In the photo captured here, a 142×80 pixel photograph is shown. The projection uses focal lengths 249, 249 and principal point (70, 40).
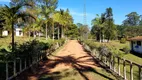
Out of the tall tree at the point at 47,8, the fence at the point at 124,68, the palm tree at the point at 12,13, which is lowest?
the fence at the point at 124,68

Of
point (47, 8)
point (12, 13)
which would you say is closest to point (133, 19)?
point (47, 8)

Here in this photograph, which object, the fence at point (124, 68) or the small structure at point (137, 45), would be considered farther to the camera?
the small structure at point (137, 45)

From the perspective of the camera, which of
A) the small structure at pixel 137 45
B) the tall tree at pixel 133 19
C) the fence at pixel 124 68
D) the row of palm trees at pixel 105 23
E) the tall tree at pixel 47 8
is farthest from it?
the tall tree at pixel 133 19

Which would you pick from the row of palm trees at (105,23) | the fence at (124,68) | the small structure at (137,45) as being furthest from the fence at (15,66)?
the row of palm trees at (105,23)

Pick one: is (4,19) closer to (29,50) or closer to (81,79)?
(29,50)

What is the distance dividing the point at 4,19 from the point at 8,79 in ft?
30.9

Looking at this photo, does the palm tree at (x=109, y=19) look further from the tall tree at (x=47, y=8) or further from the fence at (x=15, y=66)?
the fence at (x=15, y=66)

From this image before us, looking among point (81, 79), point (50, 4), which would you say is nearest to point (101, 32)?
point (50, 4)

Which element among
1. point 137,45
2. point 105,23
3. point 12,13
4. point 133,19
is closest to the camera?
point 12,13

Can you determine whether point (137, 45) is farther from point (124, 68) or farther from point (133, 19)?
point (133, 19)

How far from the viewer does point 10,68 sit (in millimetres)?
13312

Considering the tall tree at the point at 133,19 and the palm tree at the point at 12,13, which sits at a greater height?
the tall tree at the point at 133,19

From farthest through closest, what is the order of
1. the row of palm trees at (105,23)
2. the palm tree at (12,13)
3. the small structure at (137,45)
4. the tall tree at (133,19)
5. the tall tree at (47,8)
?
1. the tall tree at (133,19)
2. the row of palm trees at (105,23)
3. the tall tree at (47,8)
4. the small structure at (137,45)
5. the palm tree at (12,13)

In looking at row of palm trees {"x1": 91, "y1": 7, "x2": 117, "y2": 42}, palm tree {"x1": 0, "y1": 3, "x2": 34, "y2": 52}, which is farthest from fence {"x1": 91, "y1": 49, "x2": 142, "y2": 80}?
row of palm trees {"x1": 91, "y1": 7, "x2": 117, "y2": 42}
